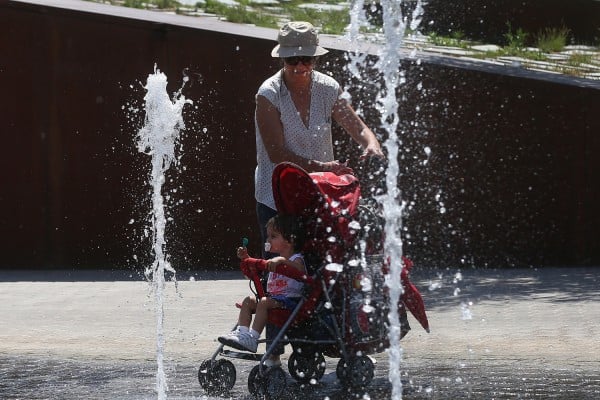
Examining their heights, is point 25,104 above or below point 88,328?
above

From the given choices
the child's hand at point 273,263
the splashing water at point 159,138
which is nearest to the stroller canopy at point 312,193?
the child's hand at point 273,263

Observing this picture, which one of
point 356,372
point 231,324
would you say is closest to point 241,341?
point 356,372

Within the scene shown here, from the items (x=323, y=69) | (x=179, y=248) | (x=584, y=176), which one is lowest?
(x=179, y=248)

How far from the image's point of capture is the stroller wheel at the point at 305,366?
22.7 feet

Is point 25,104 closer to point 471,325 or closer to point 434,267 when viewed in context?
point 434,267

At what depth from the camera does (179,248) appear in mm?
11188

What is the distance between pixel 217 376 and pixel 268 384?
286 mm

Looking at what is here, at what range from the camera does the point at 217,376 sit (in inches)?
261

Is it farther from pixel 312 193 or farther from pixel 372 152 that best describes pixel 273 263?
pixel 372 152

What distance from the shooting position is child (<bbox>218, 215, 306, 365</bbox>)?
260 inches

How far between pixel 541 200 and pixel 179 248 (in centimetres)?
306

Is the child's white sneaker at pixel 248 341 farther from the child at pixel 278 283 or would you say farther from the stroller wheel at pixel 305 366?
the stroller wheel at pixel 305 366

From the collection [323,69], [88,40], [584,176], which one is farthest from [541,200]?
[88,40]

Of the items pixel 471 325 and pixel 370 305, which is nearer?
pixel 370 305
